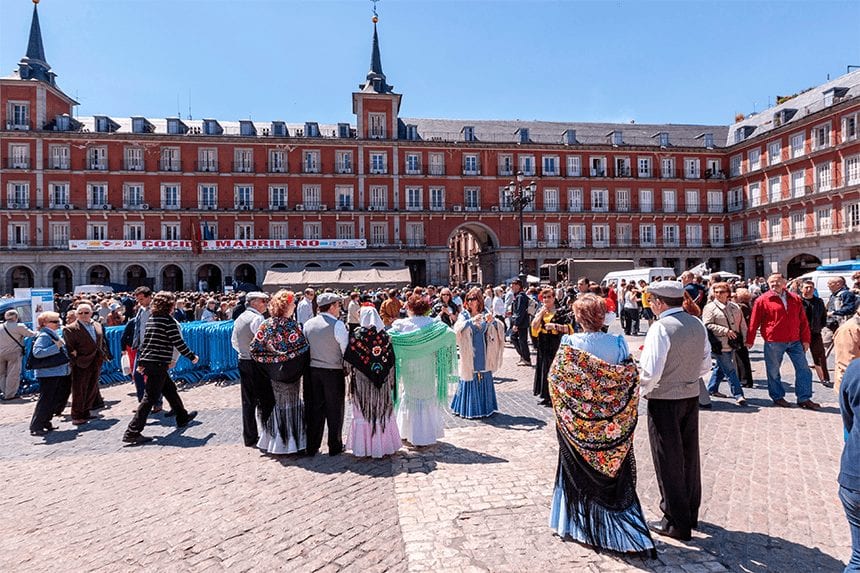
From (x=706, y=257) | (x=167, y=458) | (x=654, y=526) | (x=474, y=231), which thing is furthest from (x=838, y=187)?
(x=167, y=458)

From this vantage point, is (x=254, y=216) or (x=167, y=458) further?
(x=254, y=216)

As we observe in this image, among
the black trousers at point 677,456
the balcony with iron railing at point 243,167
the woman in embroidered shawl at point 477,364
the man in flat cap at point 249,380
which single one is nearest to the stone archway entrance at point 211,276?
the balcony with iron railing at point 243,167

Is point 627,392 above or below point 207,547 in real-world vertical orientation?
above

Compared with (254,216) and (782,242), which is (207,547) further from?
(782,242)

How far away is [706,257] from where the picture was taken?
135 ft

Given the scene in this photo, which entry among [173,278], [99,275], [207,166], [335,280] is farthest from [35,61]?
[335,280]

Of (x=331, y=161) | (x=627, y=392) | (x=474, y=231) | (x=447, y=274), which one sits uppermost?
(x=331, y=161)

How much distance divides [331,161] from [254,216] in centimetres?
714

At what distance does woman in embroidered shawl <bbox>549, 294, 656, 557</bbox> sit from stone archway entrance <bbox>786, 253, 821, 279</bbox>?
40239mm

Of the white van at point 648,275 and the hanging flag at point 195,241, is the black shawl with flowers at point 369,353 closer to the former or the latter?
the white van at point 648,275

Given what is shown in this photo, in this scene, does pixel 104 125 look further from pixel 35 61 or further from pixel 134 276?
pixel 134 276

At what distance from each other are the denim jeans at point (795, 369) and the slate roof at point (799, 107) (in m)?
33.7

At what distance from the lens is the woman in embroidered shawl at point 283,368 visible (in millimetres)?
5324

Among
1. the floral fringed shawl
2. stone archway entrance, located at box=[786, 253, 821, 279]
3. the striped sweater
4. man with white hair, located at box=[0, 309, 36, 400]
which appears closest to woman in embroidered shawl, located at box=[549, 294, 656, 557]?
the floral fringed shawl
